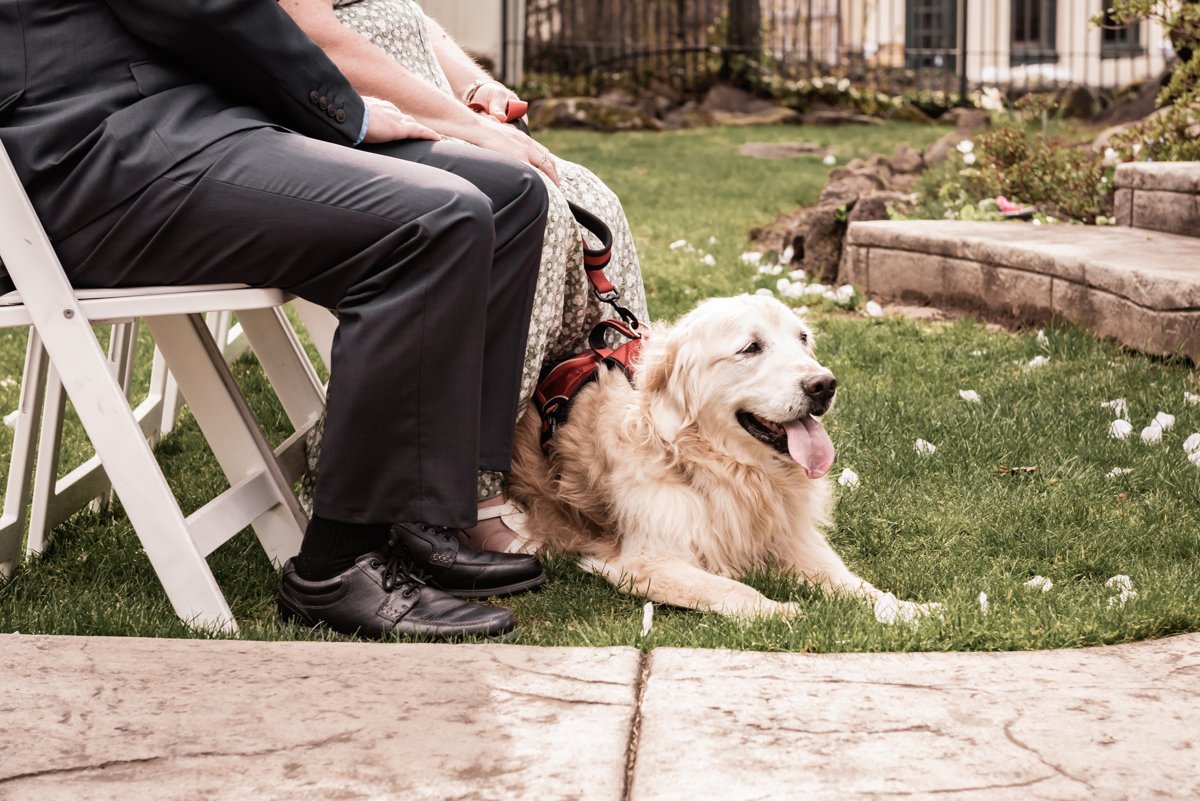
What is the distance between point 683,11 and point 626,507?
16305mm

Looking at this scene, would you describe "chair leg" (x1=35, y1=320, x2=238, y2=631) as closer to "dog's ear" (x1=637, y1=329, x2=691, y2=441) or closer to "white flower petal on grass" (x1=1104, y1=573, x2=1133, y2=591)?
"dog's ear" (x1=637, y1=329, x2=691, y2=441)

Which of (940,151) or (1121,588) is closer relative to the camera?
(1121,588)

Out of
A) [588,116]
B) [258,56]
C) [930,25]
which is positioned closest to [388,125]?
[258,56]

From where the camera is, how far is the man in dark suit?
8.32 ft

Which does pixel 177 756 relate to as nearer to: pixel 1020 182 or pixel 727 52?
pixel 1020 182

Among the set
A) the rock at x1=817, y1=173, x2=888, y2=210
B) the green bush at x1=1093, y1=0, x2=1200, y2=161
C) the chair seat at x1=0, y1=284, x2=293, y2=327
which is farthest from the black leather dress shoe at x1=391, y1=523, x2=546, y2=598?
the rock at x1=817, y1=173, x2=888, y2=210

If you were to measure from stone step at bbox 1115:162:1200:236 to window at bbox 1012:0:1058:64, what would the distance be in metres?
13.9

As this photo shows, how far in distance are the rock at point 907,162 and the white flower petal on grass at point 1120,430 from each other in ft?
18.6

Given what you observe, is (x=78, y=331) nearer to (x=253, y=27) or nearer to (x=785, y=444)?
(x=253, y=27)

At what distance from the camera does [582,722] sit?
6.97 feet

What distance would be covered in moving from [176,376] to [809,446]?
1.48 meters

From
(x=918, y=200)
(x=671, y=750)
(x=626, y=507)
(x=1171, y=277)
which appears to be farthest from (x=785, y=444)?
→ (x=918, y=200)

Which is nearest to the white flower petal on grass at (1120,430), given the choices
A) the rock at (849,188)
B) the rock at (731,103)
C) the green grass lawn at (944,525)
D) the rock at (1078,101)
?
the green grass lawn at (944,525)

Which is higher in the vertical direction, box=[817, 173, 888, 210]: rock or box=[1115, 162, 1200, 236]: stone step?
box=[1115, 162, 1200, 236]: stone step
